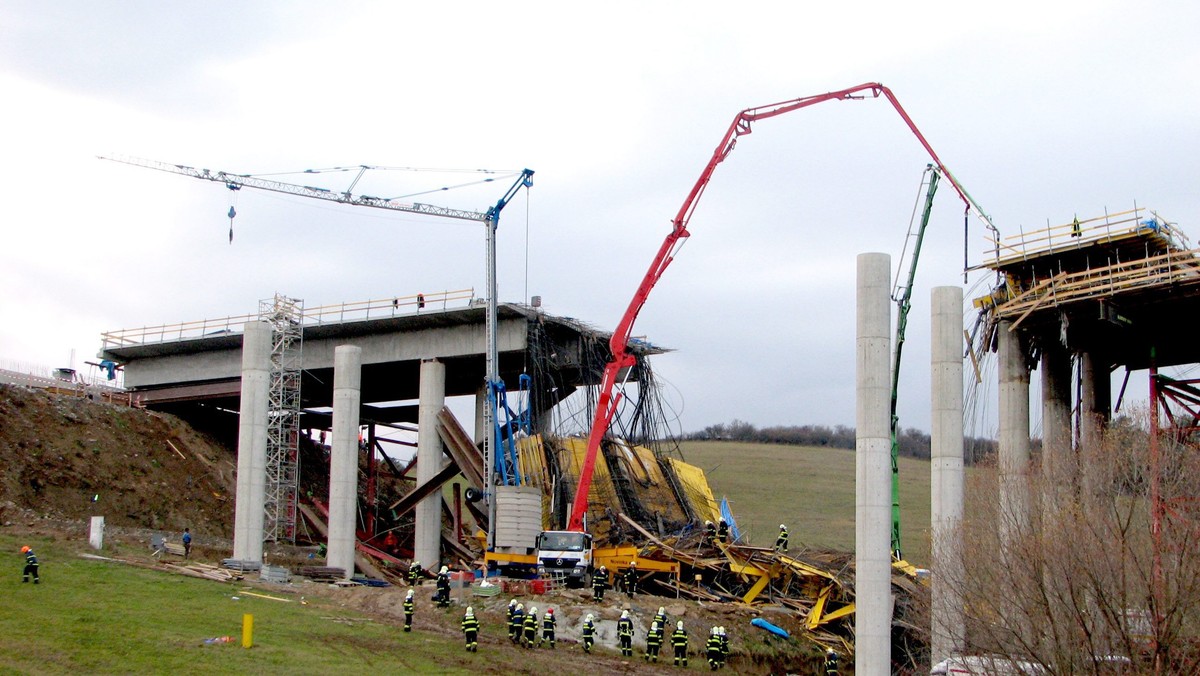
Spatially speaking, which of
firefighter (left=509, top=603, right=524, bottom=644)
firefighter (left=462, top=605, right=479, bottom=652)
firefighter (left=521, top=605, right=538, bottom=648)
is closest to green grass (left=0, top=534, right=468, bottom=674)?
firefighter (left=462, top=605, right=479, bottom=652)

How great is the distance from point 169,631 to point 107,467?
1102 inches

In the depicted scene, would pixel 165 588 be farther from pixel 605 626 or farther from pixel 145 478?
pixel 145 478

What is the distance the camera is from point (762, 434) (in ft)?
450

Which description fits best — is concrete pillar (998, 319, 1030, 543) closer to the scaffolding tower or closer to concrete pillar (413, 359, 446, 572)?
concrete pillar (413, 359, 446, 572)

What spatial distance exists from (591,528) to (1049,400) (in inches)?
781

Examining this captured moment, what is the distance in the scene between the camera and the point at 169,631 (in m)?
30.6

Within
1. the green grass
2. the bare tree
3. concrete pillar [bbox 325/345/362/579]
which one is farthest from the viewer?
concrete pillar [bbox 325/345/362/579]

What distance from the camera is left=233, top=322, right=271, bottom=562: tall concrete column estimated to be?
49.9 meters

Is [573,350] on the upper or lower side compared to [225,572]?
upper

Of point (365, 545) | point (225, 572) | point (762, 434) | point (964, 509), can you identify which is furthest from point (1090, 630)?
point (762, 434)

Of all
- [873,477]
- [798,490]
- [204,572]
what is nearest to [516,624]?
[873,477]

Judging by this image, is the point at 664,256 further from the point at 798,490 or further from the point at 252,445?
the point at 798,490

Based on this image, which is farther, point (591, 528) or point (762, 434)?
point (762, 434)

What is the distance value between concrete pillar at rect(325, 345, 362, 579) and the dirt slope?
824 centimetres
